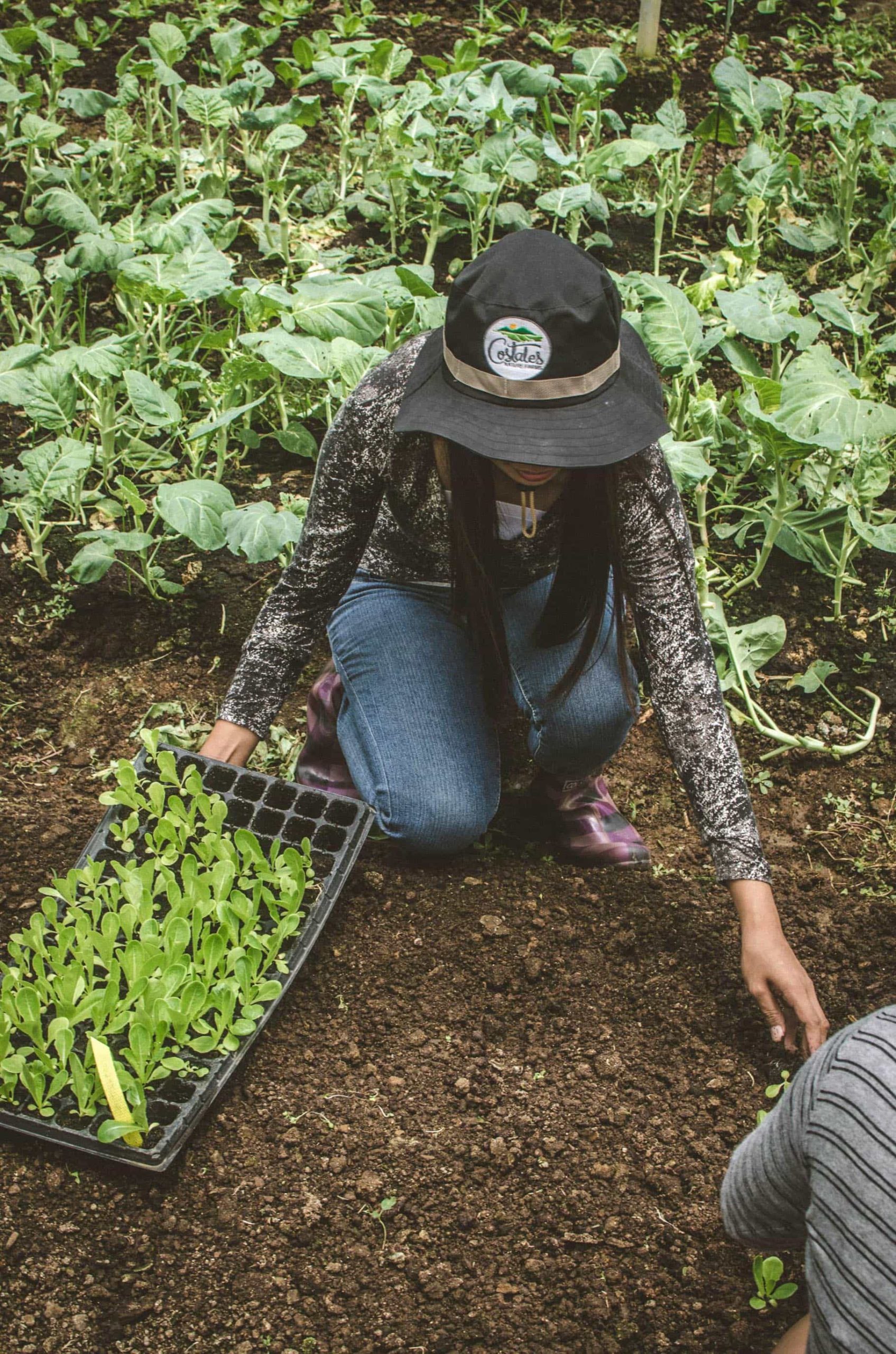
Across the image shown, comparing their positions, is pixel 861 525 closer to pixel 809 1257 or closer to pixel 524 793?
pixel 524 793

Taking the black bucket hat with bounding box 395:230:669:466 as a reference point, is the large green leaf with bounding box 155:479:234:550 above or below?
below

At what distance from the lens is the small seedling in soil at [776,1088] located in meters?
1.72

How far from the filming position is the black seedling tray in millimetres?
1587

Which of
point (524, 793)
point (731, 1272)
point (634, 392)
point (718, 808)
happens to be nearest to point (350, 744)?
point (524, 793)

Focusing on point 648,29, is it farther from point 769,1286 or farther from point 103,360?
point 769,1286

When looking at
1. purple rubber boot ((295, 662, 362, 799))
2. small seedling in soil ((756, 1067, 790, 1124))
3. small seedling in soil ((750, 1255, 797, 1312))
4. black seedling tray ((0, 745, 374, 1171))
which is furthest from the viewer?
purple rubber boot ((295, 662, 362, 799))

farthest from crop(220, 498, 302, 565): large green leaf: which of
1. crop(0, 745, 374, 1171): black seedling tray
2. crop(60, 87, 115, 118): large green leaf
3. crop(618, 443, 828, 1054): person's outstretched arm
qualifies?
crop(60, 87, 115, 118): large green leaf

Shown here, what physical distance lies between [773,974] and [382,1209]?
0.59m

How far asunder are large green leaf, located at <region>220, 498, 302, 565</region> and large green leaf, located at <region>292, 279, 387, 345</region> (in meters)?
0.47

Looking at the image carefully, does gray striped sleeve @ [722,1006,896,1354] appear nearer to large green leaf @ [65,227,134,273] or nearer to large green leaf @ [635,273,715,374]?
large green leaf @ [635,273,715,374]

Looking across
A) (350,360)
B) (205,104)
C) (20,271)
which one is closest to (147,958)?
(350,360)

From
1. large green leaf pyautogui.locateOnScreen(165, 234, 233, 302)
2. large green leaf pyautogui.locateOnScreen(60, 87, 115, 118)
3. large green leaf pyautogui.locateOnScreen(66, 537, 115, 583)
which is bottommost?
large green leaf pyautogui.locateOnScreen(66, 537, 115, 583)

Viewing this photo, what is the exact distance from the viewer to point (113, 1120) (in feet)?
5.02

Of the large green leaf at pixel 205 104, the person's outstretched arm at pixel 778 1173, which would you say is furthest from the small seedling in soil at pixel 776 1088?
the large green leaf at pixel 205 104
